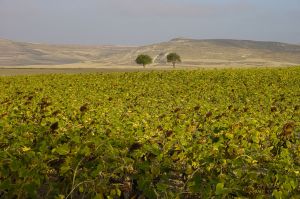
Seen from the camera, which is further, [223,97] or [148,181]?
[223,97]

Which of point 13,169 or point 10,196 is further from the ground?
point 13,169

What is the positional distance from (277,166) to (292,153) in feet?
4.96

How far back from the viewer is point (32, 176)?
15.0 ft

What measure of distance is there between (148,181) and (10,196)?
1457mm

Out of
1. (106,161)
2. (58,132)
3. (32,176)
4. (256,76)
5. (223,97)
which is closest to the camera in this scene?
(32,176)

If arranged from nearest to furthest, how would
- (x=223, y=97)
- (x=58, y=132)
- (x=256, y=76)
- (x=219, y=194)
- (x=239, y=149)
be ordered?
(x=219, y=194), (x=239, y=149), (x=58, y=132), (x=223, y=97), (x=256, y=76)

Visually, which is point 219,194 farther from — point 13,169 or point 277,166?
point 13,169

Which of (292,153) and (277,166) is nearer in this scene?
(277,166)

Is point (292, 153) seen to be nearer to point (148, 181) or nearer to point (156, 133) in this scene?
point (156, 133)

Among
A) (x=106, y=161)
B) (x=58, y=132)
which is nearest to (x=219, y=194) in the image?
(x=106, y=161)

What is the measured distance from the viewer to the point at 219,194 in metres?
4.04

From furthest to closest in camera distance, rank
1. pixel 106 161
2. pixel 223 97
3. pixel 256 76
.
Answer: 1. pixel 256 76
2. pixel 223 97
3. pixel 106 161

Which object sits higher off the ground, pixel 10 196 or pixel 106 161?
pixel 106 161

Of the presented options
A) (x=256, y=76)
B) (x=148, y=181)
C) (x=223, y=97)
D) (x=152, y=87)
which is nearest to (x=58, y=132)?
(x=148, y=181)
